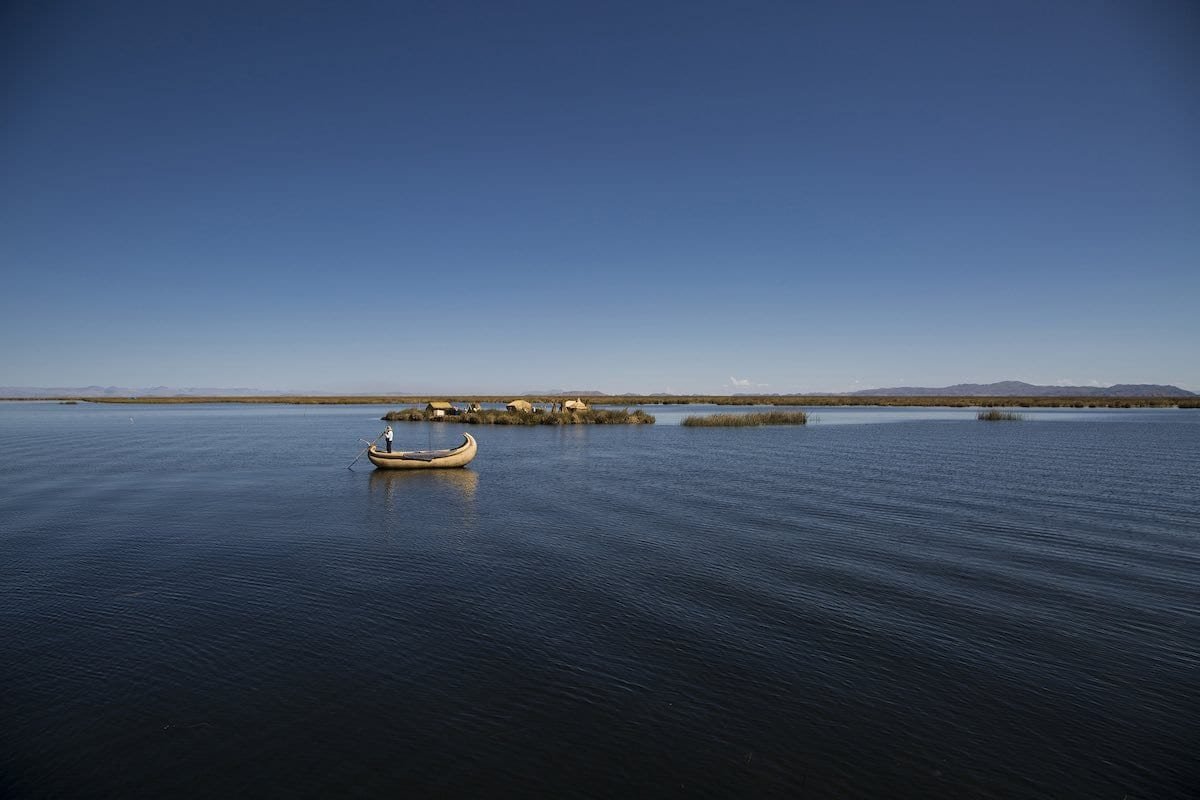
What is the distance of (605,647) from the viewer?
8570 millimetres

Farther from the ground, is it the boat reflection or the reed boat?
the reed boat

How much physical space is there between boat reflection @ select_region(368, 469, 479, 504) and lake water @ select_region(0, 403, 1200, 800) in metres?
2.61

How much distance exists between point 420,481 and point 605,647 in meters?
17.6

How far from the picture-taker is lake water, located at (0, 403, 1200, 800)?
605 cm

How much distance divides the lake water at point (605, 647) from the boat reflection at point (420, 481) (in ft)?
8.56

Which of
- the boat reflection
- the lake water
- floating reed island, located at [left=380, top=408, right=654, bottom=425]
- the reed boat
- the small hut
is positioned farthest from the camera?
the small hut

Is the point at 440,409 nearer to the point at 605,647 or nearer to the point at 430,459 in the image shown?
the point at 430,459

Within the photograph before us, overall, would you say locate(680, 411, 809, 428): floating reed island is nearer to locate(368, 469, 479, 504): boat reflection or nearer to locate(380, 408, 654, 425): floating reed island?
locate(380, 408, 654, 425): floating reed island

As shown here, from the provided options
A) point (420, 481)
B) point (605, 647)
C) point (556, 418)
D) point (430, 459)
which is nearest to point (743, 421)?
point (556, 418)

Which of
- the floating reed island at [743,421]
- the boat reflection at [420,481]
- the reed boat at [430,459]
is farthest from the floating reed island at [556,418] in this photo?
the boat reflection at [420,481]

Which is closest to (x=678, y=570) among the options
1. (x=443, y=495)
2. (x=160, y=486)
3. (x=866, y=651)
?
(x=866, y=651)

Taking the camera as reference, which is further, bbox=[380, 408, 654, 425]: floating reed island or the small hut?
the small hut

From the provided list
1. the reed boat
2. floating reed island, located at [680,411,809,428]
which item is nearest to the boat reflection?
the reed boat

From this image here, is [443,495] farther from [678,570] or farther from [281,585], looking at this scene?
[678,570]
